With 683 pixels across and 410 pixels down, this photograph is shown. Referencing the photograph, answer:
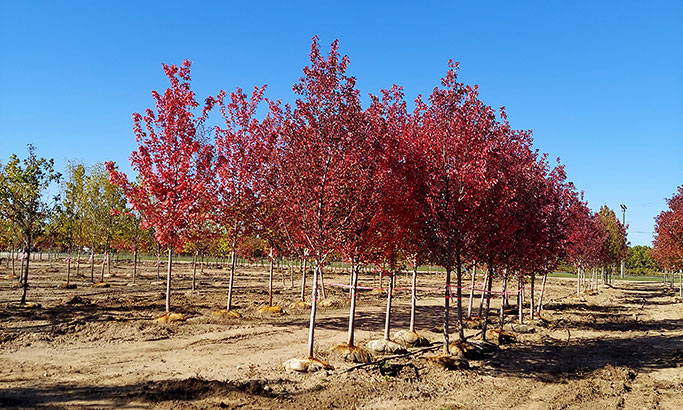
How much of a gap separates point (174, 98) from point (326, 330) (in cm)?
1157

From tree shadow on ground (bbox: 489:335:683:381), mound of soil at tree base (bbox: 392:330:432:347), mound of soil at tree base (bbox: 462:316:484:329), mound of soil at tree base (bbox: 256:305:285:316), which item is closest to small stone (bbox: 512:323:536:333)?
mound of soil at tree base (bbox: 462:316:484:329)

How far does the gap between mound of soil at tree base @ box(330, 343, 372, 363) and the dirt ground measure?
0.26 m

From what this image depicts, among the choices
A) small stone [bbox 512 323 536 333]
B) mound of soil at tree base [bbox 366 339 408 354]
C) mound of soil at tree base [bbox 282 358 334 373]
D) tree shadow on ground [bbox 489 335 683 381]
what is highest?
mound of soil at tree base [bbox 282 358 334 373]

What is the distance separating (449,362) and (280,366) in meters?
4.61

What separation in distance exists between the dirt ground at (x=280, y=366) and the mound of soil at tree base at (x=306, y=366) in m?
0.21

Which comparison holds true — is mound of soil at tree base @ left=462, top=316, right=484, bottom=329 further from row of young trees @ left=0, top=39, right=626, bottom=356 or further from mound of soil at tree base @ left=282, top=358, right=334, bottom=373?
mound of soil at tree base @ left=282, top=358, right=334, bottom=373

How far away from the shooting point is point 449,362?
12.4 metres

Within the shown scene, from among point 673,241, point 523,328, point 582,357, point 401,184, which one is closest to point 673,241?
point 673,241

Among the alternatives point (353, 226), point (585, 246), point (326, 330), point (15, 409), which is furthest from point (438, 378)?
point (585, 246)

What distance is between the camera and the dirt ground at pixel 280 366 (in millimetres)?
9398

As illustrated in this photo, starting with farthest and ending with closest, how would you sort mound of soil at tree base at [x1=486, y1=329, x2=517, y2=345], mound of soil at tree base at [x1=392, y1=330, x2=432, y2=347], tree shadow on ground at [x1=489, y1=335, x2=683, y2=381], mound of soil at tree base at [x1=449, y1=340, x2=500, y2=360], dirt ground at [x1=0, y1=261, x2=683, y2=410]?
mound of soil at tree base at [x1=486, y1=329, x2=517, y2=345], mound of soil at tree base at [x1=392, y1=330, x2=432, y2=347], mound of soil at tree base at [x1=449, y1=340, x2=500, y2=360], tree shadow on ground at [x1=489, y1=335, x2=683, y2=381], dirt ground at [x1=0, y1=261, x2=683, y2=410]

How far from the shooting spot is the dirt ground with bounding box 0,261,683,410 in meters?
9.40

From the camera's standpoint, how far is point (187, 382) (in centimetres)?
970

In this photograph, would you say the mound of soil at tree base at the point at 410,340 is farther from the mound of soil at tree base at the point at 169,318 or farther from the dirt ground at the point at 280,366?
the mound of soil at tree base at the point at 169,318
